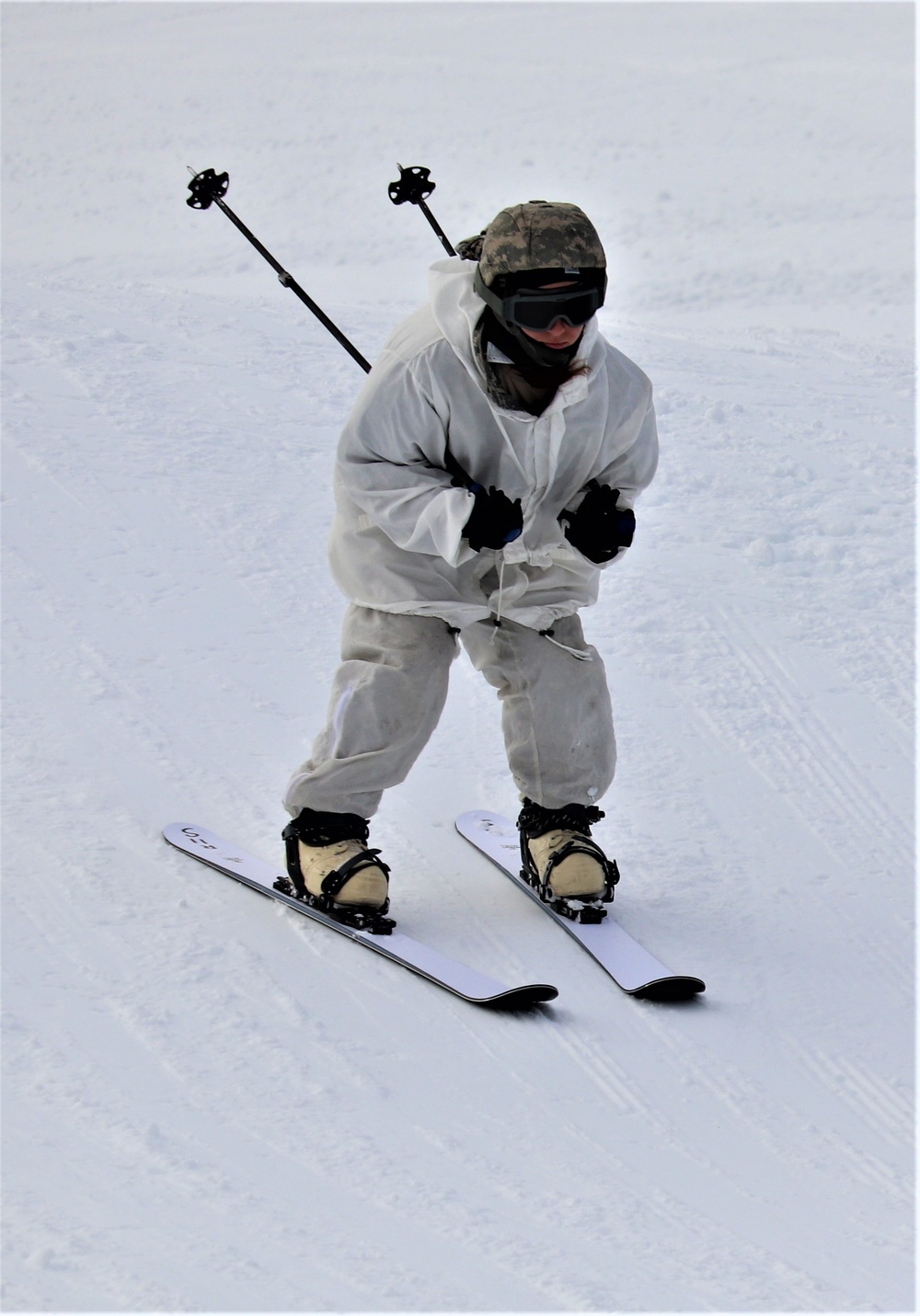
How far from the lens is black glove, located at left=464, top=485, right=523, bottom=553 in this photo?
10.1 feet

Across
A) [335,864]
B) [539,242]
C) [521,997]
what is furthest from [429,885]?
[539,242]

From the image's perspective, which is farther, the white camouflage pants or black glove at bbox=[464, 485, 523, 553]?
the white camouflage pants

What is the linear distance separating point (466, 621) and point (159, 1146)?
50.7 inches

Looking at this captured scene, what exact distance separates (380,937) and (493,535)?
2.86ft

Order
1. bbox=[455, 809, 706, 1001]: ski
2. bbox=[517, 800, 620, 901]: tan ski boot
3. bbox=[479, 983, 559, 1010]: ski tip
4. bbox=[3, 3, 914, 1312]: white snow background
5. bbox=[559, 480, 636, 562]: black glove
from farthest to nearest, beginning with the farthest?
bbox=[517, 800, 620, 901]: tan ski boot → bbox=[559, 480, 636, 562]: black glove → bbox=[455, 809, 706, 1001]: ski → bbox=[479, 983, 559, 1010]: ski tip → bbox=[3, 3, 914, 1312]: white snow background

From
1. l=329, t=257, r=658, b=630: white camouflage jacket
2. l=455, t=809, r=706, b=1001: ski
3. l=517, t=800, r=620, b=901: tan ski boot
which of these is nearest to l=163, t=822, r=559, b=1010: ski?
l=455, t=809, r=706, b=1001: ski

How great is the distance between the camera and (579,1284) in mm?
2309

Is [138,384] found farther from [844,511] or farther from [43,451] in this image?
[844,511]

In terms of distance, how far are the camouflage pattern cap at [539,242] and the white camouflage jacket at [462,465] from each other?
4.5 inches

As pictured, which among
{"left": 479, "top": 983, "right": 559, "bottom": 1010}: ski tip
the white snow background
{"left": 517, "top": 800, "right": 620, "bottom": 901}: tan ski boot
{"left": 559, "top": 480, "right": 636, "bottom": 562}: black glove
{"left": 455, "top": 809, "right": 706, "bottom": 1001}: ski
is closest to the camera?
the white snow background

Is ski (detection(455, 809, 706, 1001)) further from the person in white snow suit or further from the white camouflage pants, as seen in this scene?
the white camouflage pants

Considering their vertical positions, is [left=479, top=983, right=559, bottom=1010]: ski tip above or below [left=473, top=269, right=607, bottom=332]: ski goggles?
below

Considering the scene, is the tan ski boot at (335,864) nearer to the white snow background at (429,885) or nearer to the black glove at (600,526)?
the white snow background at (429,885)

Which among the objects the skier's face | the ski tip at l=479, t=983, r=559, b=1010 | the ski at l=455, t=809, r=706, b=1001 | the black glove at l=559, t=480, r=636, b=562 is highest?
the skier's face
